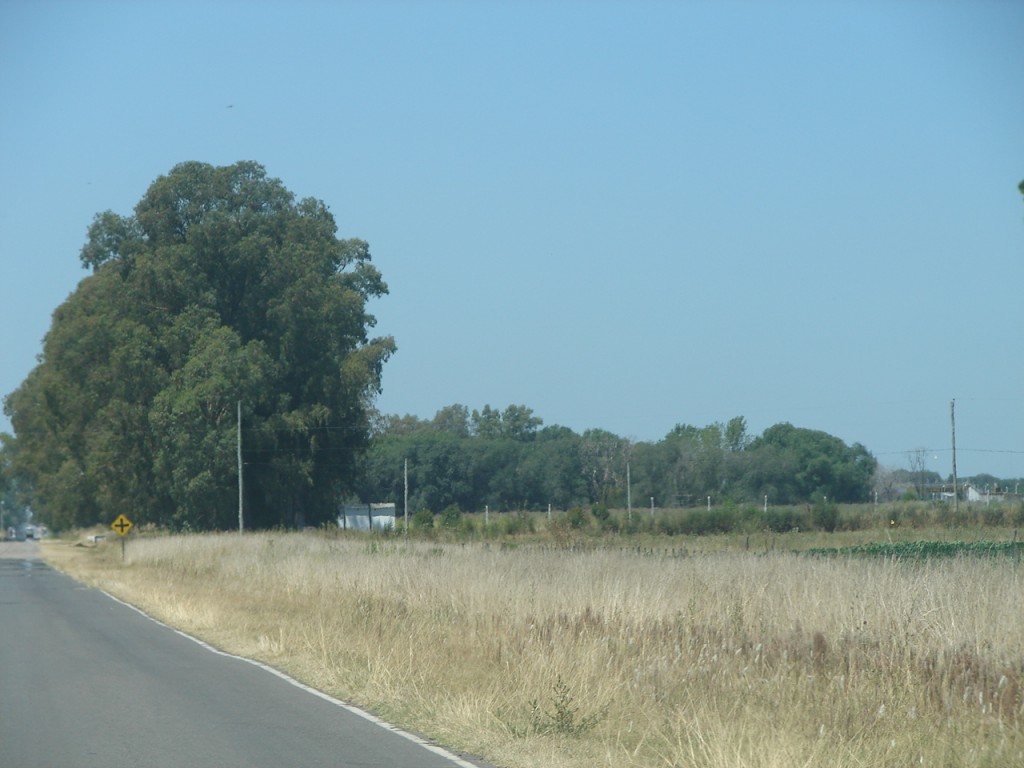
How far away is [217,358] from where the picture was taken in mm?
58188

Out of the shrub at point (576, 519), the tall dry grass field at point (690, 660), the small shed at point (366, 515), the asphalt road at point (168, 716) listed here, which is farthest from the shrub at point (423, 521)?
the asphalt road at point (168, 716)

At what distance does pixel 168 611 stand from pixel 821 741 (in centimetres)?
2025

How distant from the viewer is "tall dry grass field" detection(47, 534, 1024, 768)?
31.5 feet

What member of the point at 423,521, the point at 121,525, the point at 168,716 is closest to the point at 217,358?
the point at 121,525

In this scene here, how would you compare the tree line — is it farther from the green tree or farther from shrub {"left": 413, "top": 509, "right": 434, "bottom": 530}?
shrub {"left": 413, "top": 509, "right": 434, "bottom": 530}

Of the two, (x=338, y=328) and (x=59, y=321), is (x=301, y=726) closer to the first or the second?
(x=338, y=328)

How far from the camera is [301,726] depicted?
1175 centimetres

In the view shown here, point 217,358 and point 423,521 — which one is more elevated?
point 217,358

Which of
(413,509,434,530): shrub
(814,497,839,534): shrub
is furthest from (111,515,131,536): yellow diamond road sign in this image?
(814,497,839,534): shrub

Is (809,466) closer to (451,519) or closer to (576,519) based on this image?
(576,519)

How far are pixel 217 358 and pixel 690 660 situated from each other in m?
48.7

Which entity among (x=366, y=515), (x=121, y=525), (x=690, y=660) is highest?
(x=690, y=660)

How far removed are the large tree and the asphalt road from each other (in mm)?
38868

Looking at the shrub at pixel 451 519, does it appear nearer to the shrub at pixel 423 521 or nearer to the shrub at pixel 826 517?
the shrub at pixel 423 521
